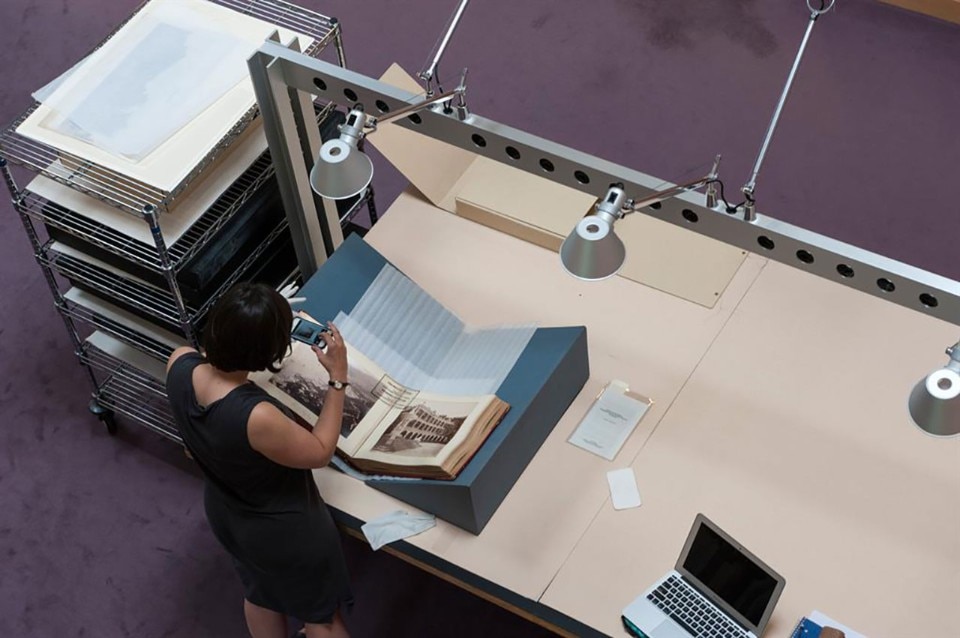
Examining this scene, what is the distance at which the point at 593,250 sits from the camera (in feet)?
6.81

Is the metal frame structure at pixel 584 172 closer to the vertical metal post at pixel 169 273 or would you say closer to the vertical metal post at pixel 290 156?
the vertical metal post at pixel 290 156

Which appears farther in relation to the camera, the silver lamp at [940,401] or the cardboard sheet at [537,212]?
the cardboard sheet at [537,212]

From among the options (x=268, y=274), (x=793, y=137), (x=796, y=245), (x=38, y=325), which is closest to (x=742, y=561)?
(x=796, y=245)

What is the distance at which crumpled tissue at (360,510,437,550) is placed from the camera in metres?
2.51

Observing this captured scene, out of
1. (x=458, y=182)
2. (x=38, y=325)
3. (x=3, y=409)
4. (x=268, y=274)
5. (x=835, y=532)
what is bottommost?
(x=3, y=409)

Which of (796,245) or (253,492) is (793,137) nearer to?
(796,245)

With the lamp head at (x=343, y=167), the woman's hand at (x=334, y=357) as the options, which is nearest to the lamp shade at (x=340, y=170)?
the lamp head at (x=343, y=167)

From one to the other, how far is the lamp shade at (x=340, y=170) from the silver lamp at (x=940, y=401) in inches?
39.2

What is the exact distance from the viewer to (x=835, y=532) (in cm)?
248

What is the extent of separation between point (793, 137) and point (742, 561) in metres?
1.99

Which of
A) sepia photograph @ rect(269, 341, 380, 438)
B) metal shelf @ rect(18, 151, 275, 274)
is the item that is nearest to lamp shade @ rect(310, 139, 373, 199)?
sepia photograph @ rect(269, 341, 380, 438)

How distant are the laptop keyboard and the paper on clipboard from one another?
1.04 ft

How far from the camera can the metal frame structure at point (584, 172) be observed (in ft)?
7.13

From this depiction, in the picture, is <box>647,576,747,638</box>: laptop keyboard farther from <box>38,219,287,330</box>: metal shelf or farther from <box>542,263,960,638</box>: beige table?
<box>38,219,287,330</box>: metal shelf
